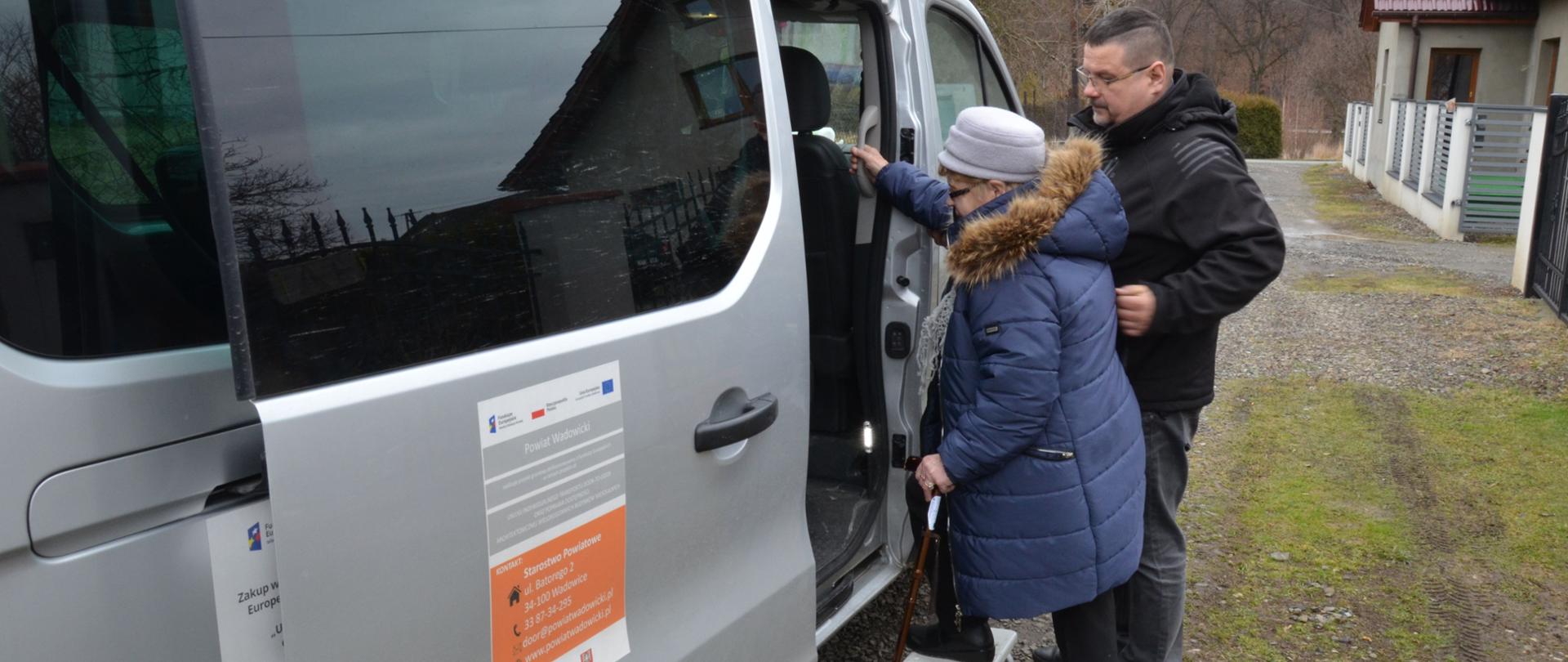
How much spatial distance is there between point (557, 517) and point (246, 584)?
18.1 inches

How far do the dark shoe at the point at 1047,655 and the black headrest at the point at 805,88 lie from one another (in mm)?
1683

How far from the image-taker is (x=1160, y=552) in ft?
9.68

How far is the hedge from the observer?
3266cm

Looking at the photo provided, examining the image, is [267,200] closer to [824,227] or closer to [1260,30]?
[824,227]

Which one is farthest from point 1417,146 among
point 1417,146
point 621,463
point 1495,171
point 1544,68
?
point 621,463

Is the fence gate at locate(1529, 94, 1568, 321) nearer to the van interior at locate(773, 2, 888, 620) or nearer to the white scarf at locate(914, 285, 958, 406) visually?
the van interior at locate(773, 2, 888, 620)

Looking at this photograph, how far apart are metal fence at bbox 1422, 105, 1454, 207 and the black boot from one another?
12.9 meters

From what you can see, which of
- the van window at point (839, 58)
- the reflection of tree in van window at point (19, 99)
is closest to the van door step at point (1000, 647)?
the van window at point (839, 58)

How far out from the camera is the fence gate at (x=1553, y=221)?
8258 mm

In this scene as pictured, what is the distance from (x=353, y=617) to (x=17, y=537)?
40 centimetres

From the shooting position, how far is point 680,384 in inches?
76.7

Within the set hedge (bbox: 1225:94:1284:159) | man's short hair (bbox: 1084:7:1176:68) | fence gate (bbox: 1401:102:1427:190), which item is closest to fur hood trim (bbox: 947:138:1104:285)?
man's short hair (bbox: 1084:7:1176:68)

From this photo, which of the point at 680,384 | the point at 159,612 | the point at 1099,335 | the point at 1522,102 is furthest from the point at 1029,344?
the point at 1522,102

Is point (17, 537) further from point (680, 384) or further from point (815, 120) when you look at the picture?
point (815, 120)
